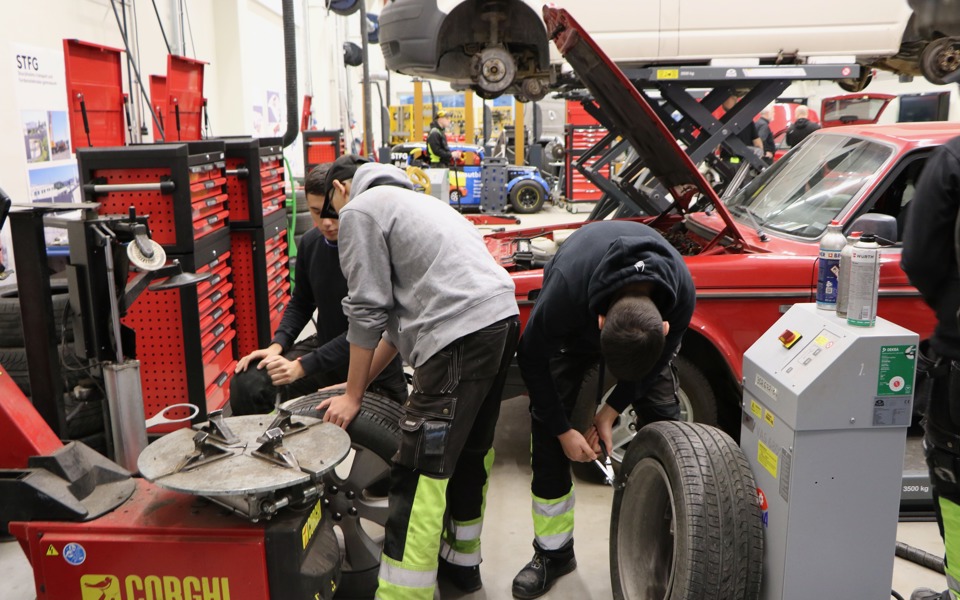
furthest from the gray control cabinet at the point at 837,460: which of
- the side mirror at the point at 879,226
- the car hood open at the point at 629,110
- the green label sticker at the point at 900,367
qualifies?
the car hood open at the point at 629,110

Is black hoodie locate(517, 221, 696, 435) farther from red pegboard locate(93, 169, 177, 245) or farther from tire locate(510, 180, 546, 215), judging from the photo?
tire locate(510, 180, 546, 215)

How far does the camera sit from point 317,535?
2422 millimetres

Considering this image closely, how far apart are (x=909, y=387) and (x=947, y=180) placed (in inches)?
22.9

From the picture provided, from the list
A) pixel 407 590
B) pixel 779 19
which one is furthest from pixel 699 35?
pixel 407 590

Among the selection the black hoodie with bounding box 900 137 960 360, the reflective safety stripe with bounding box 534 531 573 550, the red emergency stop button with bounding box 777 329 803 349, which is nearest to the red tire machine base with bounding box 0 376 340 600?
the reflective safety stripe with bounding box 534 531 573 550

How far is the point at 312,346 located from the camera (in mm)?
3578

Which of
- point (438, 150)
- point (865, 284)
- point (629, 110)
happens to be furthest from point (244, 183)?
point (438, 150)

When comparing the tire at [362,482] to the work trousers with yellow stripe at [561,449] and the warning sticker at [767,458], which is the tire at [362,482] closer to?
the work trousers with yellow stripe at [561,449]

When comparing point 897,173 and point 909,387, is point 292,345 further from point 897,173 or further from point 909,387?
point 897,173

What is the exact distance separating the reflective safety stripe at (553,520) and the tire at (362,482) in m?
0.59

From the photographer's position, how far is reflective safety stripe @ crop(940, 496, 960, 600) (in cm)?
229

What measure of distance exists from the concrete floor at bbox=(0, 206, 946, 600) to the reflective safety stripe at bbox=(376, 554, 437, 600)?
48cm

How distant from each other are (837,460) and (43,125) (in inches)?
217

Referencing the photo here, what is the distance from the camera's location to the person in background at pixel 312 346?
317 centimetres
